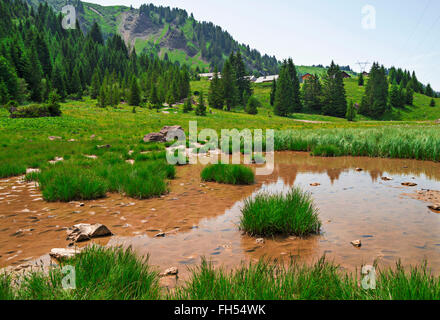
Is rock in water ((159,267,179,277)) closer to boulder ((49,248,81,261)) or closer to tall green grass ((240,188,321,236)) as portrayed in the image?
boulder ((49,248,81,261))

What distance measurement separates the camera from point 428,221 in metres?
5.73

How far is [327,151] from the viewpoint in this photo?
1711cm

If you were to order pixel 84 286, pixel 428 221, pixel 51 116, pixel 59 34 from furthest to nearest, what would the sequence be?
pixel 59 34
pixel 51 116
pixel 428 221
pixel 84 286

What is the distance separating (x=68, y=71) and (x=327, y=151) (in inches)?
4334

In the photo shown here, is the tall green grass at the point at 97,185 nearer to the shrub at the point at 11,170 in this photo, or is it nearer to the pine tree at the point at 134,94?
the shrub at the point at 11,170

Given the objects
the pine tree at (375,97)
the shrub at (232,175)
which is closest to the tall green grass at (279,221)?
the shrub at (232,175)

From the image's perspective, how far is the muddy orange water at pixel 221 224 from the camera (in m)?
4.38

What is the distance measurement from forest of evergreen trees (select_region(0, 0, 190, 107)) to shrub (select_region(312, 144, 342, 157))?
45.7m

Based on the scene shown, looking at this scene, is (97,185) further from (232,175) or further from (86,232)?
(232,175)

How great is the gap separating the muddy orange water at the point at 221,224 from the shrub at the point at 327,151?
6.89 metres

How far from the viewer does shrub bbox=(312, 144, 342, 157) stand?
1711cm

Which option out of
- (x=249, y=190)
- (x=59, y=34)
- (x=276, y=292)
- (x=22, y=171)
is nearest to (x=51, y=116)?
(x=22, y=171)
